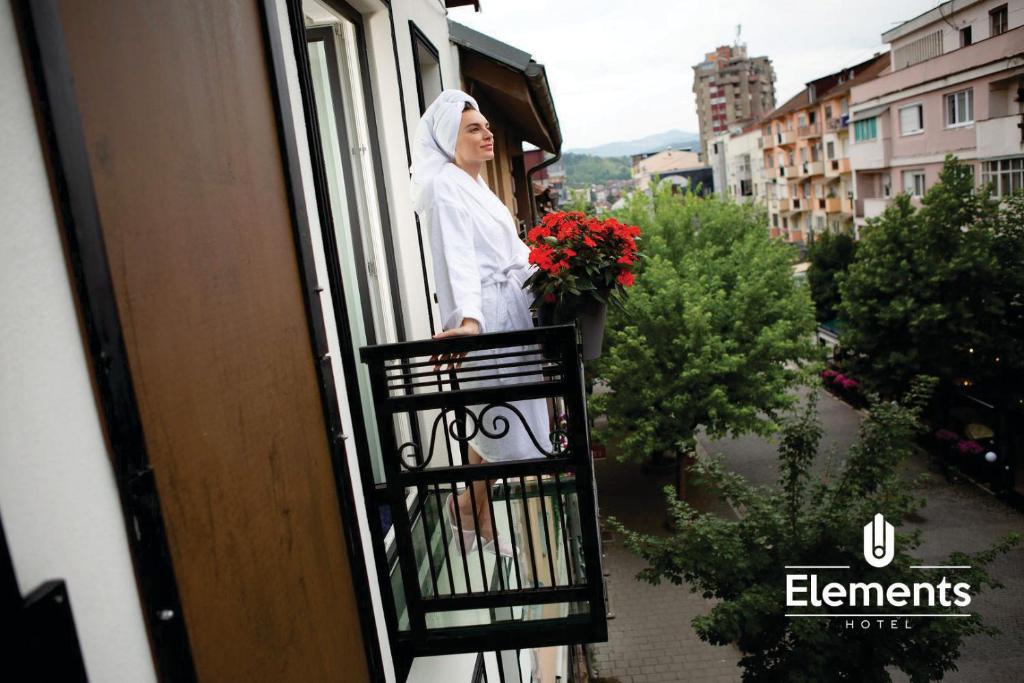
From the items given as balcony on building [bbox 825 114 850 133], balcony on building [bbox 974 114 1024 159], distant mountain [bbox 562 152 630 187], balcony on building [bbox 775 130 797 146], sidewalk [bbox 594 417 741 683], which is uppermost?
distant mountain [bbox 562 152 630 187]

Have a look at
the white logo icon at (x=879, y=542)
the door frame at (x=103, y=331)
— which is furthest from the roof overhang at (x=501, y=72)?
the door frame at (x=103, y=331)

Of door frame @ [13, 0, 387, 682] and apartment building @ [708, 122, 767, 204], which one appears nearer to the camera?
door frame @ [13, 0, 387, 682]

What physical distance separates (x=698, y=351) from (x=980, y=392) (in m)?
7.94

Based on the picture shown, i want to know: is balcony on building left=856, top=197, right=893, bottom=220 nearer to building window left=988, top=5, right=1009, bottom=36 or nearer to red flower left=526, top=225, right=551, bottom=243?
building window left=988, top=5, right=1009, bottom=36

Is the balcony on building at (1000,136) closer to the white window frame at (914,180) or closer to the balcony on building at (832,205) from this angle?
the white window frame at (914,180)

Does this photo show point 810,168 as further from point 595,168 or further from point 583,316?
point 595,168

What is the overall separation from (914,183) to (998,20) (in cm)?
929

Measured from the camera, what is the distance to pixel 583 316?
3.29 metres

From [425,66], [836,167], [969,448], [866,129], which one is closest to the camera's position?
[425,66]

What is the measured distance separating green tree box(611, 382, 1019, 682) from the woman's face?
4.83 m

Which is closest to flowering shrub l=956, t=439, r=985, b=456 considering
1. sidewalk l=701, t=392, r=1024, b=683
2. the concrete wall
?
sidewalk l=701, t=392, r=1024, b=683

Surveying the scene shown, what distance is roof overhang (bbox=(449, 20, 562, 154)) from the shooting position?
7.55 meters

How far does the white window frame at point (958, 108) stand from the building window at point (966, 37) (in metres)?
1.49

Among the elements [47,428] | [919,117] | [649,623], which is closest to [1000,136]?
[919,117]
